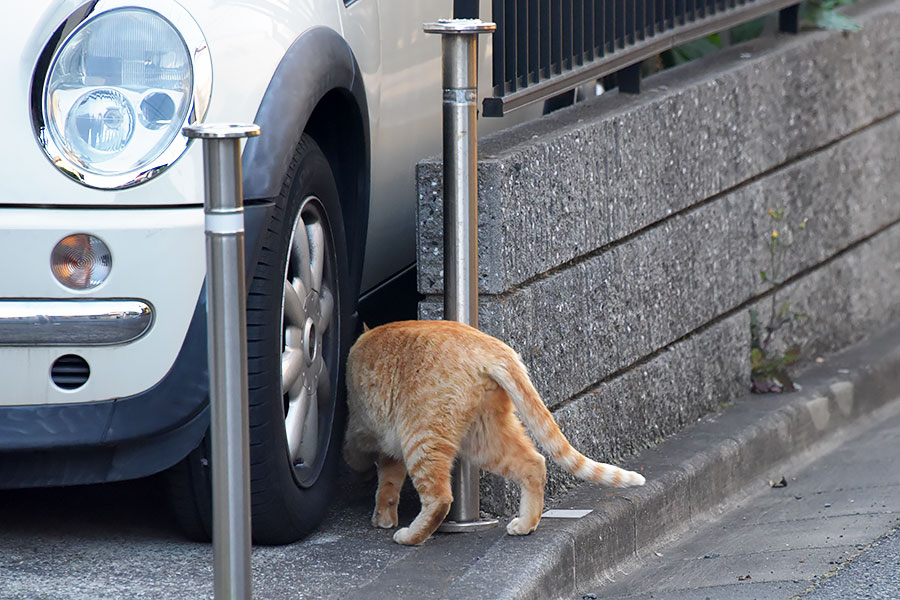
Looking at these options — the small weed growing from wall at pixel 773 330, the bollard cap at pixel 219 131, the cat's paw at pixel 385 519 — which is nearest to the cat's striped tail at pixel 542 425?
the cat's paw at pixel 385 519

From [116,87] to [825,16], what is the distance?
387 cm

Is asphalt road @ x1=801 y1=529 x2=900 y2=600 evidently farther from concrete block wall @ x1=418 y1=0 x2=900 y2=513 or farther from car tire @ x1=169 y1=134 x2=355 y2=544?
car tire @ x1=169 y1=134 x2=355 y2=544

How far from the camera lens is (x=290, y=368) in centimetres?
317

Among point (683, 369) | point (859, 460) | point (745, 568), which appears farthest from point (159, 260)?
point (859, 460)

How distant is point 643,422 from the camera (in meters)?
4.28

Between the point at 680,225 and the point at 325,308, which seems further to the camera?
the point at 680,225

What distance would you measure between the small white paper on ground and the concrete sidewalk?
27 millimetres

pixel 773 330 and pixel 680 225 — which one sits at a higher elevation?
pixel 680 225

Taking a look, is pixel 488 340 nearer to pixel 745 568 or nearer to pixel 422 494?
pixel 422 494

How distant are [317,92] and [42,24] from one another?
24.4 inches

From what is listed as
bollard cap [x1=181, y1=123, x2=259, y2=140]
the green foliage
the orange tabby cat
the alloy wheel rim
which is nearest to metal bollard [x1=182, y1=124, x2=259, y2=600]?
bollard cap [x1=181, y1=123, x2=259, y2=140]

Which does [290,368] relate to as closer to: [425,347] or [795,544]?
[425,347]

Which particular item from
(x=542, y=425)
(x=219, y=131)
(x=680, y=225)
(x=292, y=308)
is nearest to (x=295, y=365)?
(x=292, y=308)

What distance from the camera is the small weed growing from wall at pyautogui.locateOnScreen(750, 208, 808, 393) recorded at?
5.10 meters
